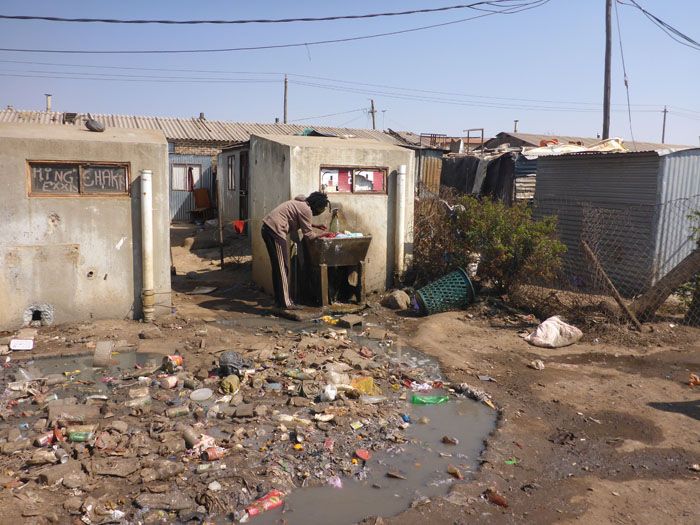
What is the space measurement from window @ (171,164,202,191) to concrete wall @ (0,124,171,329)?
1304 cm

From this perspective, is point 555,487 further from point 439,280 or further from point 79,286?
point 79,286

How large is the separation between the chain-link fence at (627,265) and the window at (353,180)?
9.43 feet

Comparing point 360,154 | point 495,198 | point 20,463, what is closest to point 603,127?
point 495,198

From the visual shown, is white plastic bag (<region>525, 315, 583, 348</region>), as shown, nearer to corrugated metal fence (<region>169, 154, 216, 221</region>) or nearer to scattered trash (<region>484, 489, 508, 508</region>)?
scattered trash (<region>484, 489, 508, 508</region>)

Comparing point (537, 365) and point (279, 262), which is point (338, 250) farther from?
point (537, 365)

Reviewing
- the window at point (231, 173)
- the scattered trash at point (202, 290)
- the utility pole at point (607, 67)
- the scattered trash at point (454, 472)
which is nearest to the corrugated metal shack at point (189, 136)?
the window at point (231, 173)

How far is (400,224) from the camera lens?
9.98 meters

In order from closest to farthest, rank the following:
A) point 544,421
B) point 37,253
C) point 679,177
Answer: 1. point 544,421
2. point 37,253
3. point 679,177

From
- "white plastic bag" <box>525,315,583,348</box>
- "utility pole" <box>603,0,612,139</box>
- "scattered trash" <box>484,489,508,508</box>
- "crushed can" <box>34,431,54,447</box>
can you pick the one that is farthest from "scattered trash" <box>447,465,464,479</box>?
"utility pole" <box>603,0,612,139</box>

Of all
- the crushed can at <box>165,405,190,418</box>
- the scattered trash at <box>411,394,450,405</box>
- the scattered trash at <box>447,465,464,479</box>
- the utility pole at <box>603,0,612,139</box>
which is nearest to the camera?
the scattered trash at <box>447,465,464,479</box>

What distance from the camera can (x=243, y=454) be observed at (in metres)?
4.49

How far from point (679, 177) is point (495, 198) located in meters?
5.60

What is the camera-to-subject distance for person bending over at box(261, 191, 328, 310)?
866 cm

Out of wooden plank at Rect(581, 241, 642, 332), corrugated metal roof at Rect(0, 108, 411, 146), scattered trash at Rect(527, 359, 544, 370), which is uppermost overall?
corrugated metal roof at Rect(0, 108, 411, 146)
